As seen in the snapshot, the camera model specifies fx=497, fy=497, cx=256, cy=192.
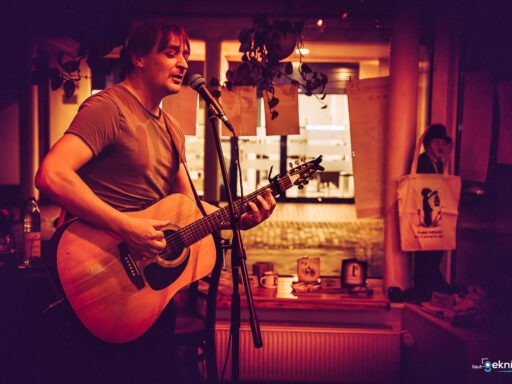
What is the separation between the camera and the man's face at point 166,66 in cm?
198

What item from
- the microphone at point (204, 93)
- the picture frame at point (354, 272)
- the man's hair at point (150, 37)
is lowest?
the picture frame at point (354, 272)

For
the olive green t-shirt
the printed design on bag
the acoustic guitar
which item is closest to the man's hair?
the olive green t-shirt

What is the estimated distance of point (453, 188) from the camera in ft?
10.4

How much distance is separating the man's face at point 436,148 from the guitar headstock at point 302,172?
1.39 metres

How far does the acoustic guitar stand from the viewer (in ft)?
5.91

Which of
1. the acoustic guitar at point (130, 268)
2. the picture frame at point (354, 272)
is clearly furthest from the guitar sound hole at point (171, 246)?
the picture frame at point (354, 272)

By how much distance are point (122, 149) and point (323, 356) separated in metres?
1.81

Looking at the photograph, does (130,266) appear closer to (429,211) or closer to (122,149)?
(122,149)

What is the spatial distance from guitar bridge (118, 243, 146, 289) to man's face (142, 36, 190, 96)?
65 cm

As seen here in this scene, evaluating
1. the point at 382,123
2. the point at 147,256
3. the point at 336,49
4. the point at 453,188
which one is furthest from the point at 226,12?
the point at 336,49

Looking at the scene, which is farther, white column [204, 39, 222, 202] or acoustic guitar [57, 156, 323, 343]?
white column [204, 39, 222, 202]

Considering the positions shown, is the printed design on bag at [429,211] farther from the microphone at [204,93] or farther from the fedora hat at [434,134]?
the microphone at [204,93]

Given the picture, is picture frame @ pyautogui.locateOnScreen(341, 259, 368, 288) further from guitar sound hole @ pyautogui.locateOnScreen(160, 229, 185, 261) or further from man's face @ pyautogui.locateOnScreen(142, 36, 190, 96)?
man's face @ pyautogui.locateOnScreen(142, 36, 190, 96)

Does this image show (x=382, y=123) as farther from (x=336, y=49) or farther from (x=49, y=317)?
(x=336, y=49)
